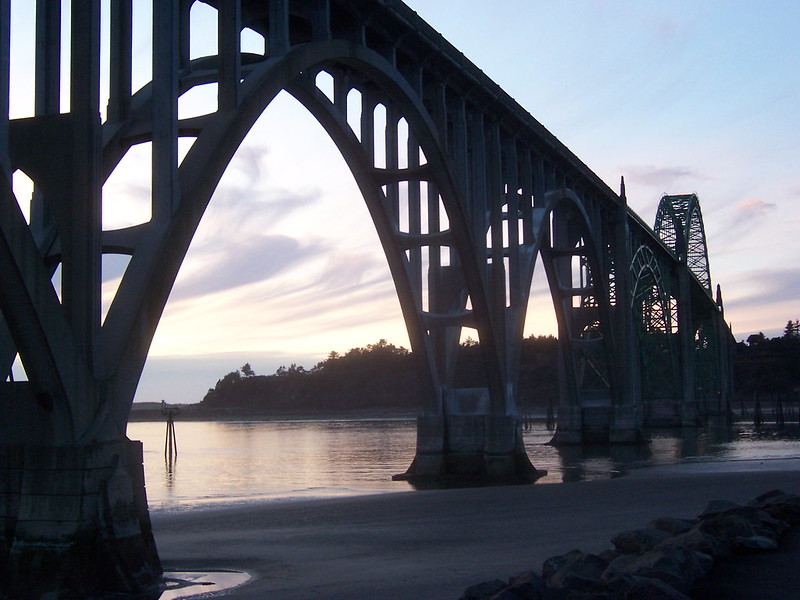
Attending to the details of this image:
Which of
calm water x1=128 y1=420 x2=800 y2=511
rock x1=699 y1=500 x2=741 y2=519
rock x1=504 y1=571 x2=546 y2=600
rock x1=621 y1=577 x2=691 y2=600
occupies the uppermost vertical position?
rock x1=699 y1=500 x2=741 y2=519

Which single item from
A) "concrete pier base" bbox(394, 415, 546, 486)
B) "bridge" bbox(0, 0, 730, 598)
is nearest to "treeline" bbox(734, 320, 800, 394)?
"bridge" bbox(0, 0, 730, 598)

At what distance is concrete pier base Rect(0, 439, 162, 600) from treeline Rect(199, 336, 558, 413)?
114572 millimetres

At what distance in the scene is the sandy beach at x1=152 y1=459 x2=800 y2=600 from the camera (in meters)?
12.6

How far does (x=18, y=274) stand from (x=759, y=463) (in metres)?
27.2

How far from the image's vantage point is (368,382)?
16312cm

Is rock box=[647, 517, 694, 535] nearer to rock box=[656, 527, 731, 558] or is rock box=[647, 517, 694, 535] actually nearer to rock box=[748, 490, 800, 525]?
rock box=[748, 490, 800, 525]

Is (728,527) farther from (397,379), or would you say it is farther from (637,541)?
(397,379)

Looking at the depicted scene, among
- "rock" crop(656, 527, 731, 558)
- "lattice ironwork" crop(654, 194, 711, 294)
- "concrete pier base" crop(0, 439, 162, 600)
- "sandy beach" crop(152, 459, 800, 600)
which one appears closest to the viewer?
"rock" crop(656, 527, 731, 558)

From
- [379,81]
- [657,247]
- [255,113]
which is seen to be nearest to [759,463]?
[379,81]

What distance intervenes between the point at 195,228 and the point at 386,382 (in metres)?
147

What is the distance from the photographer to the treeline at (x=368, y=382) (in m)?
134

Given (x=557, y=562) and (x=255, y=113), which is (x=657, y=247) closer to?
(x=255, y=113)

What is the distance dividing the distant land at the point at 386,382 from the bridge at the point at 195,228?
262ft

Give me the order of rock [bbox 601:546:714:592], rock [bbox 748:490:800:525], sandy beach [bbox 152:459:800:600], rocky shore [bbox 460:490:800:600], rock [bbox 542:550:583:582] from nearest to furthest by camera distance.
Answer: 1. rocky shore [bbox 460:490:800:600]
2. rock [bbox 601:546:714:592]
3. rock [bbox 542:550:583:582]
4. sandy beach [bbox 152:459:800:600]
5. rock [bbox 748:490:800:525]
